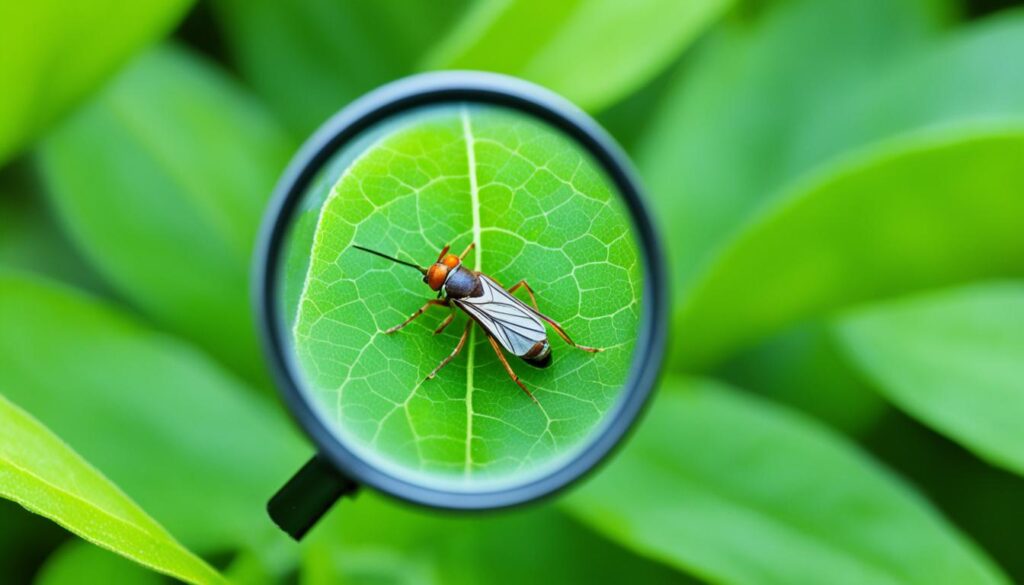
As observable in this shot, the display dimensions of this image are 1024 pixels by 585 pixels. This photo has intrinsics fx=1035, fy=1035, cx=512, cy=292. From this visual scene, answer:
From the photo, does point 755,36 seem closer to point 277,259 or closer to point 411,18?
point 411,18

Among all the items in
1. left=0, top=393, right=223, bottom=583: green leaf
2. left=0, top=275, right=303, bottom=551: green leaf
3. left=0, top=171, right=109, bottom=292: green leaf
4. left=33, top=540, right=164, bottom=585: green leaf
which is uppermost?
left=0, top=171, right=109, bottom=292: green leaf

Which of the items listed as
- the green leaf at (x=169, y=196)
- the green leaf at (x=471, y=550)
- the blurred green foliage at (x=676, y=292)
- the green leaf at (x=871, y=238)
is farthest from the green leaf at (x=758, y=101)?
the green leaf at (x=169, y=196)

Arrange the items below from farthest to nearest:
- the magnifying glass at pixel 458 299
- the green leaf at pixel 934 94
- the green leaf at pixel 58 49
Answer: the green leaf at pixel 934 94, the green leaf at pixel 58 49, the magnifying glass at pixel 458 299

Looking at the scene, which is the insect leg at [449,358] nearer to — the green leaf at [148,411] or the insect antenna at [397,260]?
the insect antenna at [397,260]

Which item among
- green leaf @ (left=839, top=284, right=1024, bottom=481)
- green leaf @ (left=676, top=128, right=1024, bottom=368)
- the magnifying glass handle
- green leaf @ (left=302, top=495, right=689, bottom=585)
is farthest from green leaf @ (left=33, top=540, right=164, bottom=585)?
green leaf @ (left=839, top=284, right=1024, bottom=481)

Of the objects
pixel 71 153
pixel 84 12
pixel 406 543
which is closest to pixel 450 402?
pixel 406 543

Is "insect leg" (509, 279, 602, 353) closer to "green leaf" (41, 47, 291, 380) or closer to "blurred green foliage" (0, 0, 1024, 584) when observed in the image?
"blurred green foliage" (0, 0, 1024, 584)

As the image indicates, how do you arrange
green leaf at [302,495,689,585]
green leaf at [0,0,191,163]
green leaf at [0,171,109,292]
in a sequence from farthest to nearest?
green leaf at [0,171,109,292] < green leaf at [302,495,689,585] < green leaf at [0,0,191,163]
